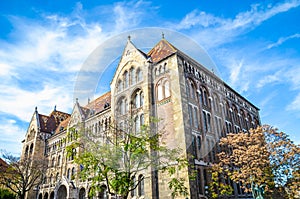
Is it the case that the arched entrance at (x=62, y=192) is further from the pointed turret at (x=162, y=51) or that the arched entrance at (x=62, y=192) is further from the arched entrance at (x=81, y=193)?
the pointed turret at (x=162, y=51)

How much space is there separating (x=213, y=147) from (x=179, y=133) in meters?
5.75

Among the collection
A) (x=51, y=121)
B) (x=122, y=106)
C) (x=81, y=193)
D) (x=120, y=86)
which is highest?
(x=51, y=121)

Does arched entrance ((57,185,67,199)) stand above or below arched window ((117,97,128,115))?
below

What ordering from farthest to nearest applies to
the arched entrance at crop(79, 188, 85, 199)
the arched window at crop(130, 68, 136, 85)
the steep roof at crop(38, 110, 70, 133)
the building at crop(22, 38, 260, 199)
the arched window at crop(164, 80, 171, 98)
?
the steep roof at crop(38, 110, 70, 133), the arched entrance at crop(79, 188, 85, 199), the arched window at crop(130, 68, 136, 85), the arched window at crop(164, 80, 171, 98), the building at crop(22, 38, 260, 199)

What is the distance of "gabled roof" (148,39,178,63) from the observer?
25.5m

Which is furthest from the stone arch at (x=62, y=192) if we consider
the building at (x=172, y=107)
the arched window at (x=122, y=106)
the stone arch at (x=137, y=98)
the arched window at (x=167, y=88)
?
the arched window at (x=167, y=88)

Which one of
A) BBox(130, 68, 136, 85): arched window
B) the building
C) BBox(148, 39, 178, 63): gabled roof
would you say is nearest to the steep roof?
the building

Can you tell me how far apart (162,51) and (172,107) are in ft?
25.6

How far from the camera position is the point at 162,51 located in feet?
89.0

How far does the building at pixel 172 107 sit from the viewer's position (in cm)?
2117

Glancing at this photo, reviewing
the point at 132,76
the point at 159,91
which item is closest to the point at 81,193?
the point at 132,76

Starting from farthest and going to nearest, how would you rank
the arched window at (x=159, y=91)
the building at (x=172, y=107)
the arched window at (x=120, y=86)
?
1. the arched window at (x=120, y=86)
2. the arched window at (x=159, y=91)
3. the building at (x=172, y=107)

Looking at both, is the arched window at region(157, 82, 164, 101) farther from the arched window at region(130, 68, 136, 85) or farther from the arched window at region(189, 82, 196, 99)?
the arched window at region(130, 68, 136, 85)

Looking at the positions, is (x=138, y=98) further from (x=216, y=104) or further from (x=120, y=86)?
(x=216, y=104)
